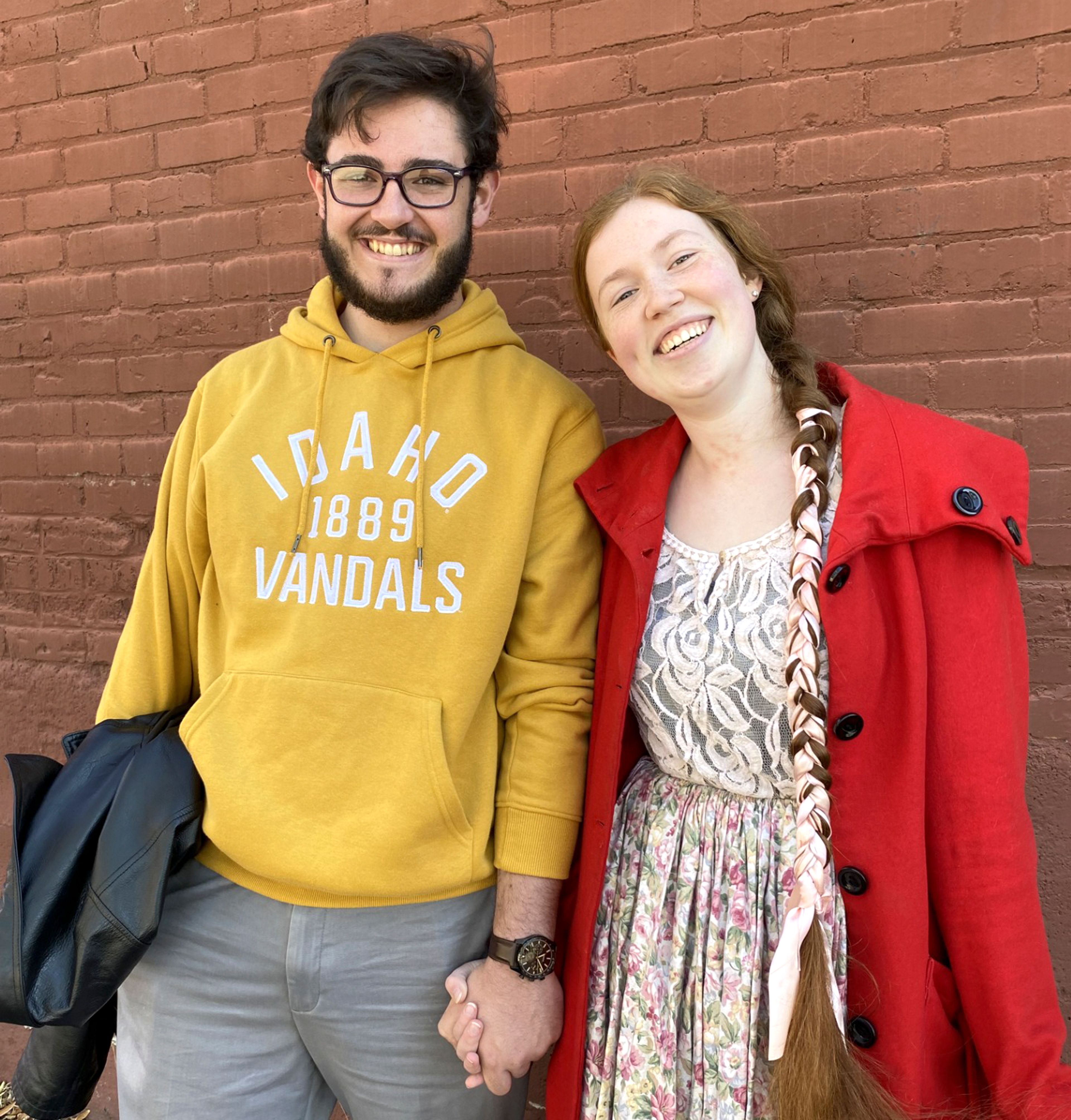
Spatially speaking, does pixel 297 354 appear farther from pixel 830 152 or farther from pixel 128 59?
pixel 128 59

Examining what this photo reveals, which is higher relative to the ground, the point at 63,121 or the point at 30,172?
the point at 63,121

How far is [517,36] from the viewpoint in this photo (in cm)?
261

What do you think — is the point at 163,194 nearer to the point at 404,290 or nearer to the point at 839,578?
the point at 404,290

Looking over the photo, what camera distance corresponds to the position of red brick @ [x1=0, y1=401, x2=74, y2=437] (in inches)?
129

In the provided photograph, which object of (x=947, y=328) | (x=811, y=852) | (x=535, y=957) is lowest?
(x=535, y=957)

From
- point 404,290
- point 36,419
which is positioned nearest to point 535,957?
point 404,290

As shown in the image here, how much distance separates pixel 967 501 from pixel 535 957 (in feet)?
3.70

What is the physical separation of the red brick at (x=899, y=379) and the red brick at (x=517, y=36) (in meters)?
1.17

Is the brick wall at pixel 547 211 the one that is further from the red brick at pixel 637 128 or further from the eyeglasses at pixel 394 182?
the eyeglasses at pixel 394 182

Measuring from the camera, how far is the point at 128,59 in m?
3.06

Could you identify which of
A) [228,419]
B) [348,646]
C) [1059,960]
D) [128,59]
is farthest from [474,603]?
[128,59]

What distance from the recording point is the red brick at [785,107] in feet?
7.61

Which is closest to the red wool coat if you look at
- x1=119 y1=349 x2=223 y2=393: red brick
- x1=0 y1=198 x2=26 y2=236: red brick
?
x1=119 y1=349 x2=223 y2=393: red brick

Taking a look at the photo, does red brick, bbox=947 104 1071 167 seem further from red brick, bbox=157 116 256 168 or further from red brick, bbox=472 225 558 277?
red brick, bbox=157 116 256 168
